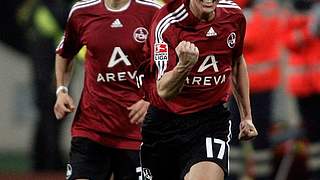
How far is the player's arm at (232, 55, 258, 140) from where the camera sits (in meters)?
9.05

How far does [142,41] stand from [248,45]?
4.01 metres

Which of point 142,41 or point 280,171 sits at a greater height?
point 142,41

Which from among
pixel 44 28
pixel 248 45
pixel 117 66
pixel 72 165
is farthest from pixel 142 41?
pixel 44 28

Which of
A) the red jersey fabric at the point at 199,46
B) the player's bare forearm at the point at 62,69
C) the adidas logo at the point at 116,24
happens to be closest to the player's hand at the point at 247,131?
the red jersey fabric at the point at 199,46

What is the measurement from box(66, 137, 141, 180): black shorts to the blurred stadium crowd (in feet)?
11.9

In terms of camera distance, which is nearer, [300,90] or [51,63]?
[300,90]

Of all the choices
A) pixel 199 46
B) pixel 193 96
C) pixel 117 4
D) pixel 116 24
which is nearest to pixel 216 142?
pixel 193 96

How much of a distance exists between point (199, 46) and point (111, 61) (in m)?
1.08

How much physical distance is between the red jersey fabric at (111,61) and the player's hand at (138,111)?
0.53 feet

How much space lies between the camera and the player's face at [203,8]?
336 inches

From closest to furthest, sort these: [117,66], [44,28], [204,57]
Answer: [204,57] → [117,66] → [44,28]

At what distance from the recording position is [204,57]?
8703 millimetres

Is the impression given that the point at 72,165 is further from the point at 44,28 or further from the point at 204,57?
the point at 44,28

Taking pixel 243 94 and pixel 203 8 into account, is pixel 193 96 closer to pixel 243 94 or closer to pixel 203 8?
pixel 243 94
